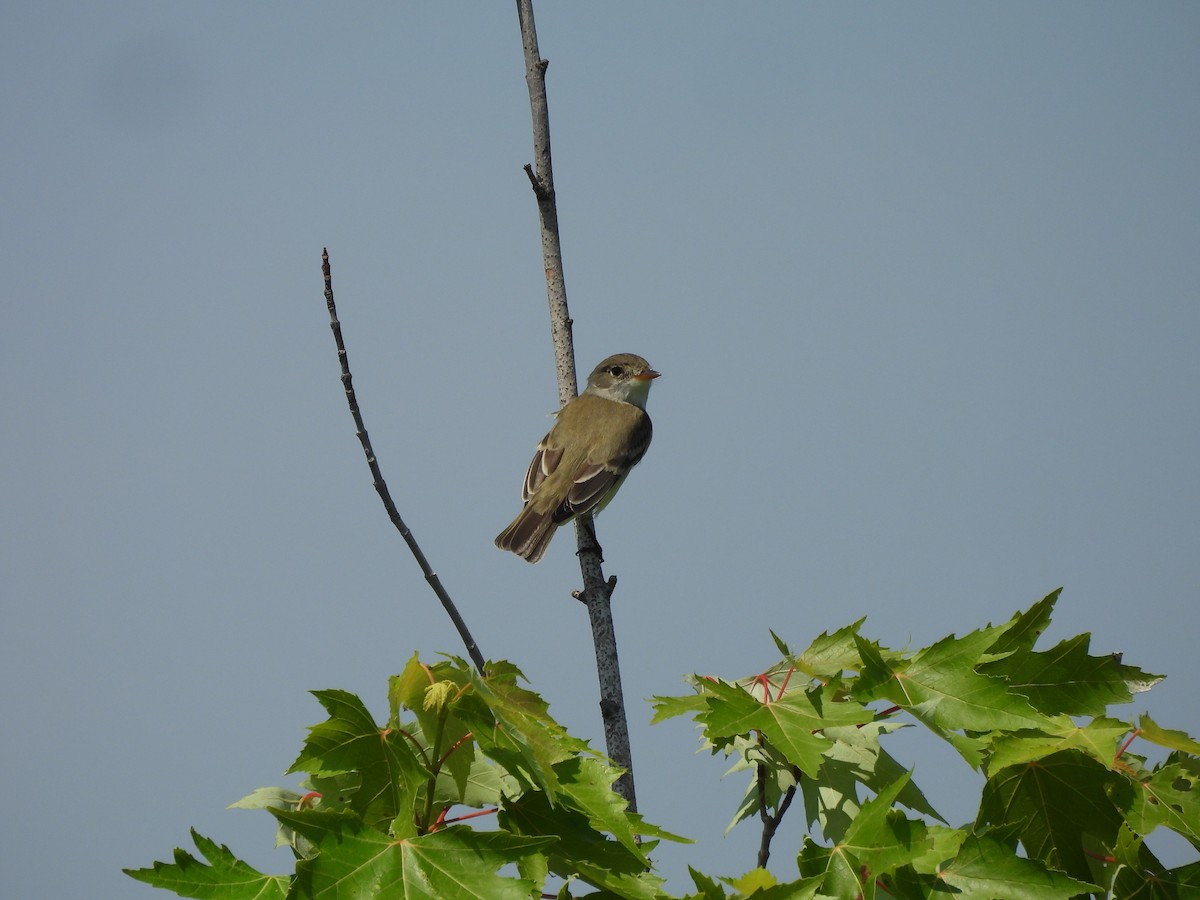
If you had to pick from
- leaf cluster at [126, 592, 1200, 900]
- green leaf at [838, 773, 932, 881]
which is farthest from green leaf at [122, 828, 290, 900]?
green leaf at [838, 773, 932, 881]

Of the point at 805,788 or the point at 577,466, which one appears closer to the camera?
the point at 805,788

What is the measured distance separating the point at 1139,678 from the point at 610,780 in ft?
4.78

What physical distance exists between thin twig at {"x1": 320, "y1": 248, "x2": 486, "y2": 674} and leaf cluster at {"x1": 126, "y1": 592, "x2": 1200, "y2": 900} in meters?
1.09

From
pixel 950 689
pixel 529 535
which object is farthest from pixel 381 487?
pixel 529 535

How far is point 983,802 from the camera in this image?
8.82 feet

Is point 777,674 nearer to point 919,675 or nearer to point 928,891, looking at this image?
point 919,675

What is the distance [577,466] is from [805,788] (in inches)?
229

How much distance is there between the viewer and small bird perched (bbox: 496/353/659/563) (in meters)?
8.23

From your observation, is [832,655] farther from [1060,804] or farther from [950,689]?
[1060,804]

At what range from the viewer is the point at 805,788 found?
295 cm

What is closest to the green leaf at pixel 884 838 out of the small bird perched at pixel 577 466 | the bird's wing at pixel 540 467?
the small bird perched at pixel 577 466

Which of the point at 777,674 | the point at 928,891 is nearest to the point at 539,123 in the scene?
the point at 777,674

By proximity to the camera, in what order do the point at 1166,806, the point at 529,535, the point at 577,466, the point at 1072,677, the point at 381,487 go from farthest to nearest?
1. the point at 577,466
2. the point at 529,535
3. the point at 381,487
4. the point at 1072,677
5. the point at 1166,806

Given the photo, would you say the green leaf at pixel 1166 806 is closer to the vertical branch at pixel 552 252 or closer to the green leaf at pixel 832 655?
the green leaf at pixel 832 655
